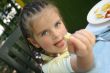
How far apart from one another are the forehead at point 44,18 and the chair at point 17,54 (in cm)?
18

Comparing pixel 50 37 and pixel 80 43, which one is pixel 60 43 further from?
pixel 80 43

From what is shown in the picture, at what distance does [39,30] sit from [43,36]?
0.9 inches

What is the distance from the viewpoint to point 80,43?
0.73 meters

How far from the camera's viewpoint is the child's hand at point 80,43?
0.73m

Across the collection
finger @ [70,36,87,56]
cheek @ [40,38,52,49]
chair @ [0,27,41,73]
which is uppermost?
finger @ [70,36,87,56]

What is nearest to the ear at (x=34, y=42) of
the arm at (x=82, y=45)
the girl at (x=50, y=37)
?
the girl at (x=50, y=37)

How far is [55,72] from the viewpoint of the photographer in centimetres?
98

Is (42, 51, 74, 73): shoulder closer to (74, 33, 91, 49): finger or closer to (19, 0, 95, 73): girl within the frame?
(19, 0, 95, 73): girl

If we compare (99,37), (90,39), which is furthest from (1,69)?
(90,39)

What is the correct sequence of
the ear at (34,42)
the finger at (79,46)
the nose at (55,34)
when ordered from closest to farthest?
the finger at (79,46), the nose at (55,34), the ear at (34,42)

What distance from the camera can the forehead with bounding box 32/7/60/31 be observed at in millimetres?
912

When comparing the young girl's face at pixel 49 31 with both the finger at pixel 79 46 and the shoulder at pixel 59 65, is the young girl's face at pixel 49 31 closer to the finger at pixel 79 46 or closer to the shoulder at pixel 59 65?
the shoulder at pixel 59 65

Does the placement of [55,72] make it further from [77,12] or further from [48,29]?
[77,12]

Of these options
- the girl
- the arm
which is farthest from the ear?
the arm
